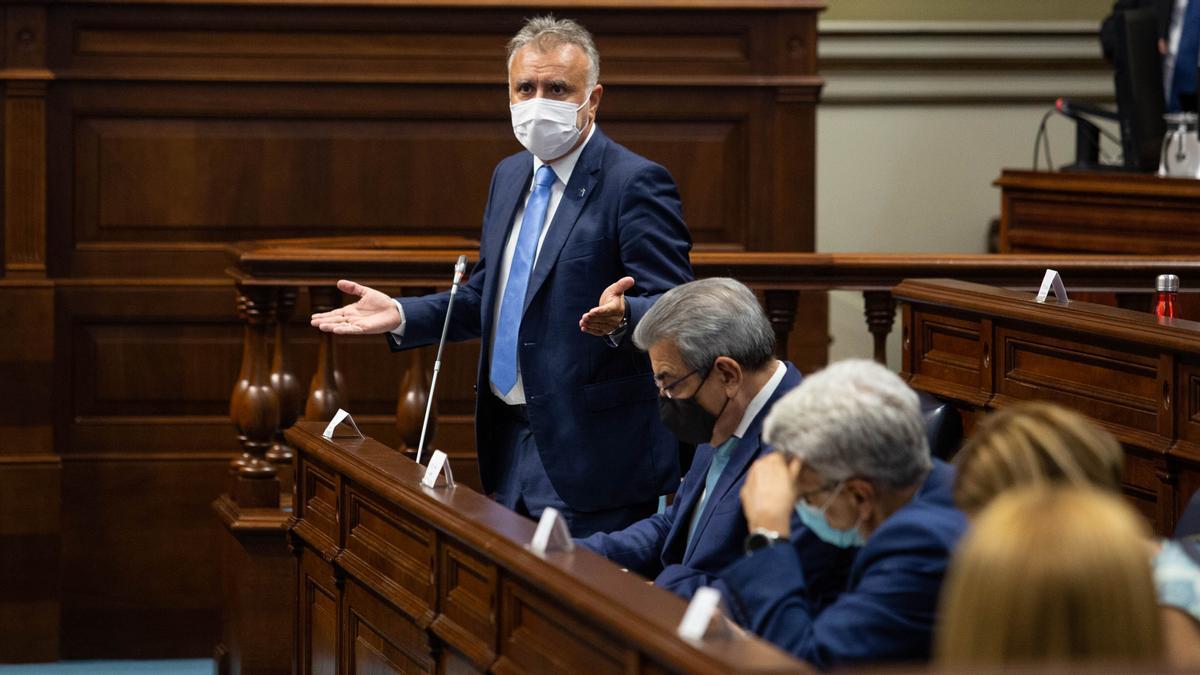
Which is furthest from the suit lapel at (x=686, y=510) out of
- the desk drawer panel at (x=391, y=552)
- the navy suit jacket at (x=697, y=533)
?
the desk drawer panel at (x=391, y=552)

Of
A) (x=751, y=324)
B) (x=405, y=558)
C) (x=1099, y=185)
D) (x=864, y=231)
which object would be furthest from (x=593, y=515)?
(x=864, y=231)

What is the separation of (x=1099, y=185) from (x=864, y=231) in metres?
2.15

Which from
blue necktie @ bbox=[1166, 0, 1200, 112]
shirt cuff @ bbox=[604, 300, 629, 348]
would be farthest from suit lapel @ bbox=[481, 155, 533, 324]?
blue necktie @ bbox=[1166, 0, 1200, 112]

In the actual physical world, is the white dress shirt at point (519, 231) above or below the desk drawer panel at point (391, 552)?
above

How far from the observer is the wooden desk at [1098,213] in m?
5.68

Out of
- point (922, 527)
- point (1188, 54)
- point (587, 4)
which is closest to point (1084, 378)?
point (922, 527)

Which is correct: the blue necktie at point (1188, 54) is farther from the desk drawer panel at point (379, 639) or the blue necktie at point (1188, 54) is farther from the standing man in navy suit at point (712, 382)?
the desk drawer panel at point (379, 639)

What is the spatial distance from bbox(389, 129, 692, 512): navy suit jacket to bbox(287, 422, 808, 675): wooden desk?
33 centimetres

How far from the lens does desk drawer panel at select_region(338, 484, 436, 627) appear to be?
300 centimetres

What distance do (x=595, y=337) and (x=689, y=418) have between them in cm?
55

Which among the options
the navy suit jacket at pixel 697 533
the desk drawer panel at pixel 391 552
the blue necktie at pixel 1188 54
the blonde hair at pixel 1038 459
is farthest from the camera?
the blue necktie at pixel 1188 54

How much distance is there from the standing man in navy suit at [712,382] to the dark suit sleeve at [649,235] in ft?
1.26

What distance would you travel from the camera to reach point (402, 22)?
5.72 metres

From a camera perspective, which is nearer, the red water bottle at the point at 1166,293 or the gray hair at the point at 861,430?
the gray hair at the point at 861,430
